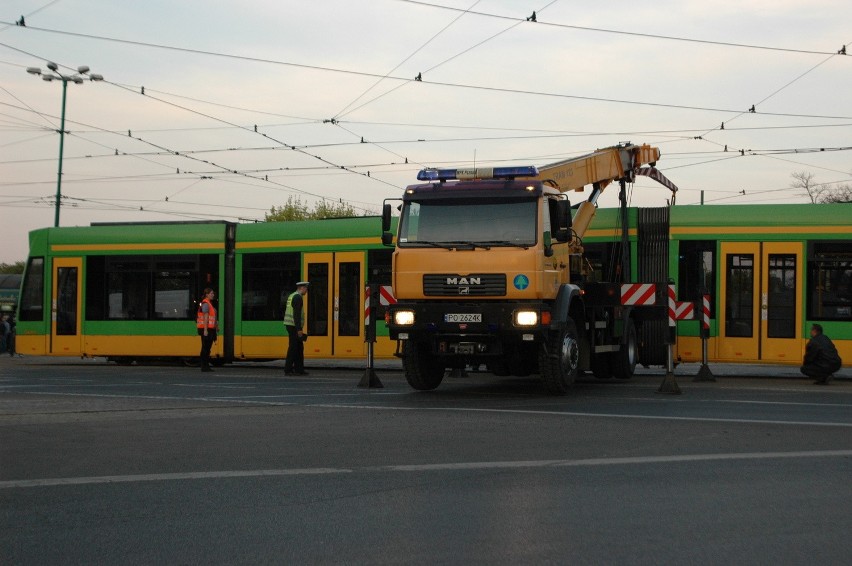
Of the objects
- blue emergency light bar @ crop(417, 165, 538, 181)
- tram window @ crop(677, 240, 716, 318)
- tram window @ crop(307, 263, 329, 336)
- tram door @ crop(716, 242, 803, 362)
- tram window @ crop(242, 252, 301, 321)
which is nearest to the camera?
blue emergency light bar @ crop(417, 165, 538, 181)

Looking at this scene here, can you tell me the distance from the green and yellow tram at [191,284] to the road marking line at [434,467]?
14.0m

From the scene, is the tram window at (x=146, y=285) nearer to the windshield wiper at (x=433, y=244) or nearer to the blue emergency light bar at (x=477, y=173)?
the blue emergency light bar at (x=477, y=173)

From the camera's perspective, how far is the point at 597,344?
57.8 ft

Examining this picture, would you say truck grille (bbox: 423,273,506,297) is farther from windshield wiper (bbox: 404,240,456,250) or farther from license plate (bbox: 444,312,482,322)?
windshield wiper (bbox: 404,240,456,250)

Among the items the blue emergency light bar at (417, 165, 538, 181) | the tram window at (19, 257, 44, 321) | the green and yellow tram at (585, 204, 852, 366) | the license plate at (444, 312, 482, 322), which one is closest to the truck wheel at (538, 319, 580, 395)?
the license plate at (444, 312, 482, 322)

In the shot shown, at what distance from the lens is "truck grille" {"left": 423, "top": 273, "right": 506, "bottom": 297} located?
15055 mm

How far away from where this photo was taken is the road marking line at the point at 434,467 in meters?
8.09

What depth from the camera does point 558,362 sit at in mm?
15289

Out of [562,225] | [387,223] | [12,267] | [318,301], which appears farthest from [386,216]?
[12,267]

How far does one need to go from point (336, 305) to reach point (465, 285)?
344 inches

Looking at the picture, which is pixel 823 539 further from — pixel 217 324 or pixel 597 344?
pixel 217 324

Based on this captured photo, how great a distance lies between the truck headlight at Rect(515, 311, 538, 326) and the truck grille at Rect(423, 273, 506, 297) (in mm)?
362

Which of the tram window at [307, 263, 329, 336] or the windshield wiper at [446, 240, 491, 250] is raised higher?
the windshield wiper at [446, 240, 491, 250]

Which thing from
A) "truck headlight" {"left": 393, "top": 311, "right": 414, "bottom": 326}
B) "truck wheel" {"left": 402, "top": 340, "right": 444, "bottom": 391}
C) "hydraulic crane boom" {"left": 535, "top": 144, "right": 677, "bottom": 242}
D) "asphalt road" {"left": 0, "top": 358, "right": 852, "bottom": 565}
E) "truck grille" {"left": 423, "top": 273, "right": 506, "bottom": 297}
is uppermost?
"hydraulic crane boom" {"left": 535, "top": 144, "right": 677, "bottom": 242}
